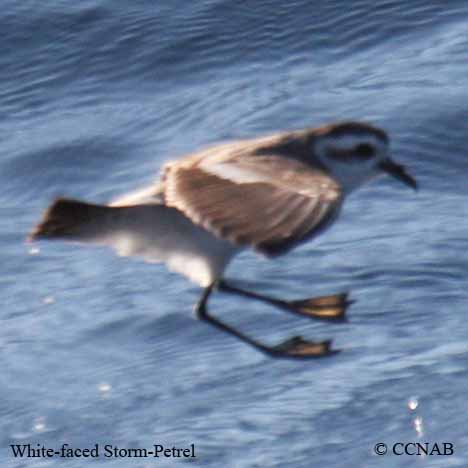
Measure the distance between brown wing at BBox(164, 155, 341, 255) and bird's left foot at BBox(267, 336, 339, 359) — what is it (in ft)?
4.04

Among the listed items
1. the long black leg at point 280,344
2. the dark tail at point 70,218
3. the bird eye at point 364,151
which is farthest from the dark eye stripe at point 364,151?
the dark tail at point 70,218

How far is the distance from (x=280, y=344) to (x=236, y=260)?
1.36 meters

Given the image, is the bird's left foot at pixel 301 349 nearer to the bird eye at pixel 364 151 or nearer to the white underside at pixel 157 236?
the white underside at pixel 157 236

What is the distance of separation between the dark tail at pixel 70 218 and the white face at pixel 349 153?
1.05 m

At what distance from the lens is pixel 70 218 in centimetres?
864

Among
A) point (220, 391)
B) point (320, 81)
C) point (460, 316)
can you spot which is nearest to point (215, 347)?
point (220, 391)

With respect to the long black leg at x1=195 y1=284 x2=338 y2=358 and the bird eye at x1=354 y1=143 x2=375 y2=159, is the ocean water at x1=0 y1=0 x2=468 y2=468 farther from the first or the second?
the bird eye at x1=354 y1=143 x2=375 y2=159

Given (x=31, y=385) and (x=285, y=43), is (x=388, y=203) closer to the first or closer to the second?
(x=285, y=43)

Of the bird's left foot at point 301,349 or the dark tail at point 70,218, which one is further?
the bird's left foot at point 301,349

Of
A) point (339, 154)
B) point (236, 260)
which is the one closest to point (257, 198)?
point (339, 154)

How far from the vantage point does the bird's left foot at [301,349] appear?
31.8 feet

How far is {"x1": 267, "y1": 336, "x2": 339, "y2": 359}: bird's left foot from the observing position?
969cm

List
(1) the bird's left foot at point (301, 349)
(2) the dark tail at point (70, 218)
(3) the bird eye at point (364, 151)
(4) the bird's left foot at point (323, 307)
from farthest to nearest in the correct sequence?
(4) the bird's left foot at point (323, 307) → (1) the bird's left foot at point (301, 349) → (3) the bird eye at point (364, 151) → (2) the dark tail at point (70, 218)

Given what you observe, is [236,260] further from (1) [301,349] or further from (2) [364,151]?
A: (2) [364,151]
